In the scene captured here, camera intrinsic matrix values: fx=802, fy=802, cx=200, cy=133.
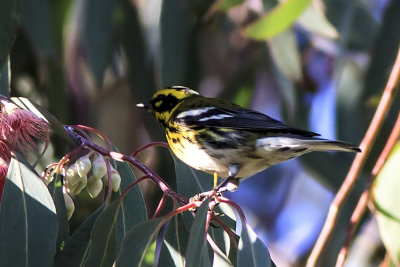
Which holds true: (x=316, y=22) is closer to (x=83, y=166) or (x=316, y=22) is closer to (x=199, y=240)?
(x=83, y=166)

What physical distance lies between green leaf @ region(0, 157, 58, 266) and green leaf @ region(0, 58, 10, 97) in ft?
1.72

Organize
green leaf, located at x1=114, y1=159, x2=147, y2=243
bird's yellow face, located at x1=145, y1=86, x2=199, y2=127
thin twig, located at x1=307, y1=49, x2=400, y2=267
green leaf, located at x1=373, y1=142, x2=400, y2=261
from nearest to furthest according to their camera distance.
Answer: thin twig, located at x1=307, y1=49, x2=400, y2=267, green leaf, located at x1=373, y1=142, x2=400, y2=261, green leaf, located at x1=114, y1=159, x2=147, y2=243, bird's yellow face, located at x1=145, y1=86, x2=199, y2=127

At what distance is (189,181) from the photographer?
2209mm

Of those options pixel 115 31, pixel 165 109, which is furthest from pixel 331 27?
pixel 115 31

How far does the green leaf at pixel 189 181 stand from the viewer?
2.17 m

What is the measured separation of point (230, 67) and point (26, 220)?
307 centimetres

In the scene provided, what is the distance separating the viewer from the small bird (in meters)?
2.30

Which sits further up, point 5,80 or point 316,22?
point 316,22

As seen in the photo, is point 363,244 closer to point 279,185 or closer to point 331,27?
point 279,185

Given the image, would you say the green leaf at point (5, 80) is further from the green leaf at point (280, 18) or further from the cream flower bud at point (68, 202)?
the green leaf at point (280, 18)

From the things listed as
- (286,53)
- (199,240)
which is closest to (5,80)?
(199,240)

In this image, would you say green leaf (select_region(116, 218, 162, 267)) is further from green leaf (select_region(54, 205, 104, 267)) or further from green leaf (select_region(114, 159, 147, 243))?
green leaf (select_region(114, 159, 147, 243))

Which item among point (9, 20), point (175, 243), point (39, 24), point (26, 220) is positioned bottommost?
point (175, 243)

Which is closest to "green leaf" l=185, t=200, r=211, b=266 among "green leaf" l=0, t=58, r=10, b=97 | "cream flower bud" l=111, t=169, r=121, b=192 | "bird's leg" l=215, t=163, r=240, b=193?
"cream flower bud" l=111, t=169, r=121, b=192
